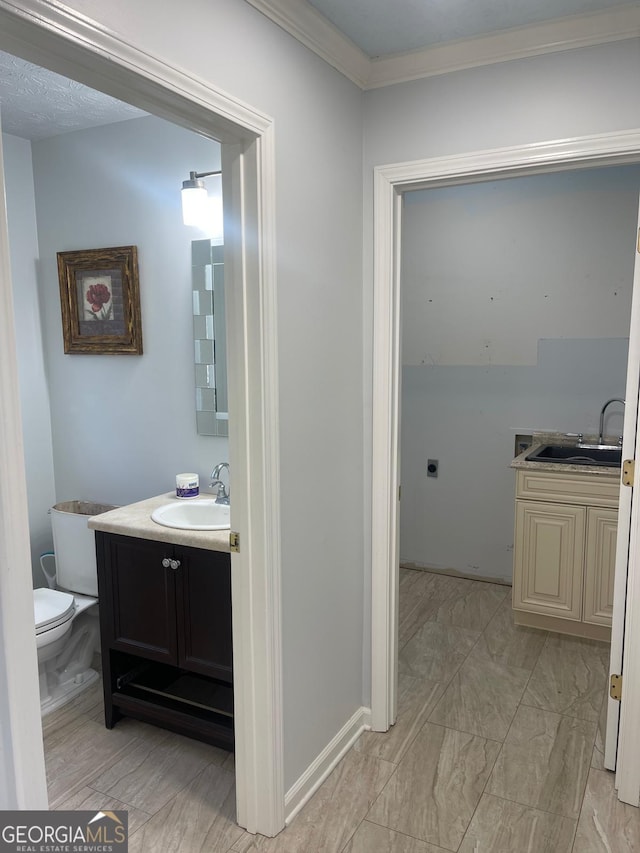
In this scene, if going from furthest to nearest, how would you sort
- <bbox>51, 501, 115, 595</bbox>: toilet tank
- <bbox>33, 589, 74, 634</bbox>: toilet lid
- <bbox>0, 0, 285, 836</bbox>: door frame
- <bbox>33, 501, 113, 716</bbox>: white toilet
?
<bbox>51, 501, 115, 595</bbox>: toilet tank < <bbox>33, 501, 113, 716</bbox>: white toilet < <bbox>33, 589, 74, 634</bbox>: toilet lid < <bbox>0, 0, 285, 836</bbox>: door frame

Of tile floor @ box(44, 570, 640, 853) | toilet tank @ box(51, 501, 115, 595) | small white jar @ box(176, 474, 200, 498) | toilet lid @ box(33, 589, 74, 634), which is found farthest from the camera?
toilet tank @ box(51, 501, 115, 595)

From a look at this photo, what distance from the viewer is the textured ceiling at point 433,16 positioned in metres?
1.86

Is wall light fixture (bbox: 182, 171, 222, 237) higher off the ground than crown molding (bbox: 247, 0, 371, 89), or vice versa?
crown molding (bbox: 247, 0, 371, 89)

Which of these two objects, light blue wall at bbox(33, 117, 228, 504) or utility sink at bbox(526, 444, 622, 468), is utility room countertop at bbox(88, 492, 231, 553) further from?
utility sink at bbox(526, 444, 622, 468)

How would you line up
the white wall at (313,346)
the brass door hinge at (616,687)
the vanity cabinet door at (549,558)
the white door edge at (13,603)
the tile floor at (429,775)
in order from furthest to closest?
1. the vanity cabinet door at (549,558)
2. the brass door hinge at (616,687)
3. the tile floor at (429,775)
4. the white wall at (313,346)
5. the white door edge at (13,603)

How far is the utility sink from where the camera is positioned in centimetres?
338

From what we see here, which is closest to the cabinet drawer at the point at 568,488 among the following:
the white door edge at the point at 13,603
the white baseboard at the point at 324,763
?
the white baseboard at the point at 324,763

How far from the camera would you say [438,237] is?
4.00 metres

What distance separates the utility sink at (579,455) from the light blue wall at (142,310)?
1737 millimetres

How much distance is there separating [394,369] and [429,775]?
143 cm

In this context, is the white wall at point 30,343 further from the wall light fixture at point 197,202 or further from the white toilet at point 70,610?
the wall light fixture at point 197,202

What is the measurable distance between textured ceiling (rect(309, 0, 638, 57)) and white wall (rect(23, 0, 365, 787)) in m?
0.15

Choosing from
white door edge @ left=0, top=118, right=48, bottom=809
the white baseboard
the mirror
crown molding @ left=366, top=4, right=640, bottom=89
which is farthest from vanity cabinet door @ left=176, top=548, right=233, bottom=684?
crown molding @ left=366, top=4, right=640, bottom=89

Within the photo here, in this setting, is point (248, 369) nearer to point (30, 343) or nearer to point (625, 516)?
point (625, 516)
